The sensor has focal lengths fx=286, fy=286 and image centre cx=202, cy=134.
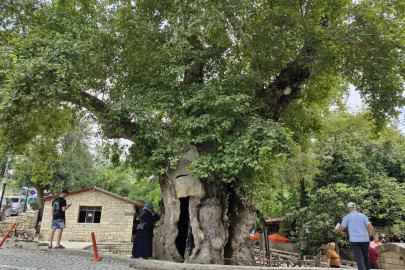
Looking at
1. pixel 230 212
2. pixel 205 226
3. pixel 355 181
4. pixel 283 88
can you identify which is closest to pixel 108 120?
pixel 205 226

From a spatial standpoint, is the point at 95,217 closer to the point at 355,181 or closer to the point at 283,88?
the point at 283,88

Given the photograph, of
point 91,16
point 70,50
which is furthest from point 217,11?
point 91,16

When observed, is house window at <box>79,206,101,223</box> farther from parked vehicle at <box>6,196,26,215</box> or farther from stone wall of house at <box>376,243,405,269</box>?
stone wall of house at <box>376,243,405,269</box>

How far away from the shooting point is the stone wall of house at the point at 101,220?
18547 mm

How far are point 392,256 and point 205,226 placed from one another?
536cm

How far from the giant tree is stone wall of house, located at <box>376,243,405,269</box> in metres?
3.94

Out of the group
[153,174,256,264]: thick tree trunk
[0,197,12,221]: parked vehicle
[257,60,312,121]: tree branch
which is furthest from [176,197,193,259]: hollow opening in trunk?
[0,197,12,221]: parked vehicle

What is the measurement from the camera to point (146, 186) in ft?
100

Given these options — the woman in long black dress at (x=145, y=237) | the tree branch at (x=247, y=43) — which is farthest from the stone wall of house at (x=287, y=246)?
the woman in long black dress at (x=145, y=237)

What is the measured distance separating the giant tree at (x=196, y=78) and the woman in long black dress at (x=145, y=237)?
3.58 feet

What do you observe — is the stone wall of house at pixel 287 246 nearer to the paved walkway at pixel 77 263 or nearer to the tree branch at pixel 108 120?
the paved walkway at pixel 77 263

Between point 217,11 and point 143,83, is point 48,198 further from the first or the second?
point 217,11

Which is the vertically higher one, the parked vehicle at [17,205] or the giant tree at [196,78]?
the giant tree at [196,78]

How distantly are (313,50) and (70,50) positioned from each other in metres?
7.07
